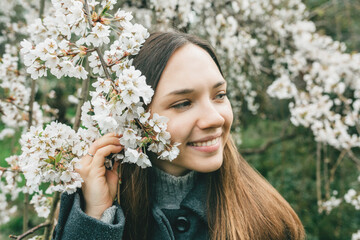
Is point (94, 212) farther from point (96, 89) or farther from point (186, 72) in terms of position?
point (186, 72)

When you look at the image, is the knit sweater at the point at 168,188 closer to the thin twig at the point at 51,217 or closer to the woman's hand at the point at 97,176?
the woman's hand at the point at 97,176

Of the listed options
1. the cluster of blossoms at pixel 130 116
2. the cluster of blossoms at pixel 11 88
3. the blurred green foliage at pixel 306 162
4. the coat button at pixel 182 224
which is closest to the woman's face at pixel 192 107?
the cluster of blossoms at pixel 130 116

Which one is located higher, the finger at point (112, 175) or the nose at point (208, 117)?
the nose at point (208, 117)

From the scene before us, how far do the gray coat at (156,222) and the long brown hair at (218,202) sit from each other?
4 cm

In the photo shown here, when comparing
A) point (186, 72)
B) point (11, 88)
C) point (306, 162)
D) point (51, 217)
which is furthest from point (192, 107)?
point (306, 162)

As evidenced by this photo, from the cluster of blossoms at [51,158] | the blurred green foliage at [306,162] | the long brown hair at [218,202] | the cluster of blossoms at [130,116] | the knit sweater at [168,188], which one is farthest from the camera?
the blurred green foliage at [306,162]

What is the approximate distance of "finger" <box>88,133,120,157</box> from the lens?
1.15 meters

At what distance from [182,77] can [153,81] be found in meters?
0.12

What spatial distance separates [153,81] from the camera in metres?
1.20

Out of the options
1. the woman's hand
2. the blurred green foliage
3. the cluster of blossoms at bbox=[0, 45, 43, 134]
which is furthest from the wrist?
the blurred green foliage

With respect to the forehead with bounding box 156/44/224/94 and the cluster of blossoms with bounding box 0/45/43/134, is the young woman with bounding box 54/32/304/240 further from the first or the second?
the cluster of blossoms with bounding box 0/45/43/134

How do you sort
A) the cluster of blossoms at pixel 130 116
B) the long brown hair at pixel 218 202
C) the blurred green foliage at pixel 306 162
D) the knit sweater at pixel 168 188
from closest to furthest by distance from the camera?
the cluster of blossoms at pixel 130 116 → the long brown hair at pixel 218 202 → the knit sweater at pixel 168 188 → the blurred green foliage at pixel 306 162

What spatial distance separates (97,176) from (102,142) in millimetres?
134

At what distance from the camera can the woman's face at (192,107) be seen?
1.15 meters
